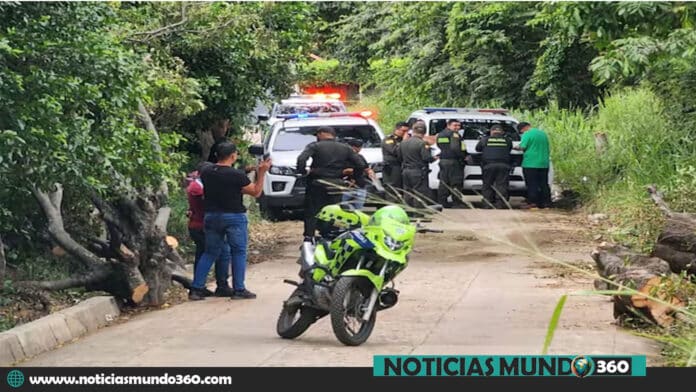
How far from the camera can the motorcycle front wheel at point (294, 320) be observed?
9.96m

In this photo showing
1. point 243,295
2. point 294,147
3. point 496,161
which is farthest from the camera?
point 496,161

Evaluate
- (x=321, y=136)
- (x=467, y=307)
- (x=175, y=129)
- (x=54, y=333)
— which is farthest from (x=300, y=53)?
(x=54, y=333)

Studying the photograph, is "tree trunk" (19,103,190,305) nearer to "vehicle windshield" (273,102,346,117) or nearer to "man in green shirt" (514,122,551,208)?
"man in green shirt" (514,122,551,208)

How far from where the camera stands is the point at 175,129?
1838cm

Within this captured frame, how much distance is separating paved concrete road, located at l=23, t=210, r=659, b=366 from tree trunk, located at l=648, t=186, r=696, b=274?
29.5 inches

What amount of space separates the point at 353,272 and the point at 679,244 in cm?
365

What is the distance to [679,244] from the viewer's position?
37.9 feet

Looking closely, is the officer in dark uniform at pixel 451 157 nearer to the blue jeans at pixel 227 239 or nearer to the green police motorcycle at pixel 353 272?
the blue jeans at pixel 227 239

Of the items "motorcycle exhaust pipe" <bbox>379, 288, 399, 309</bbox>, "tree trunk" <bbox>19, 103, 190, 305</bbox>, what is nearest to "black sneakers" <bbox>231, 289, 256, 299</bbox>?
"tree trunk" <bbox>19, 103, 190, 305</bbox>

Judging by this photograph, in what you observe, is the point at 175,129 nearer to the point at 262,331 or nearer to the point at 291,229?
the point at 291,229

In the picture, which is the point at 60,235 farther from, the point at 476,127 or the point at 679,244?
the point at 476,127

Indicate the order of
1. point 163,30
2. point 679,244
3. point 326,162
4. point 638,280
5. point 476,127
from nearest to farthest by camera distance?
1. point 638,280
2. point 679,244
3. point 326,162
4. point 163,30
5. point 476,127

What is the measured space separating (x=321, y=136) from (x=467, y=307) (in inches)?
130

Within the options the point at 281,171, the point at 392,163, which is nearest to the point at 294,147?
the point at 281,171
